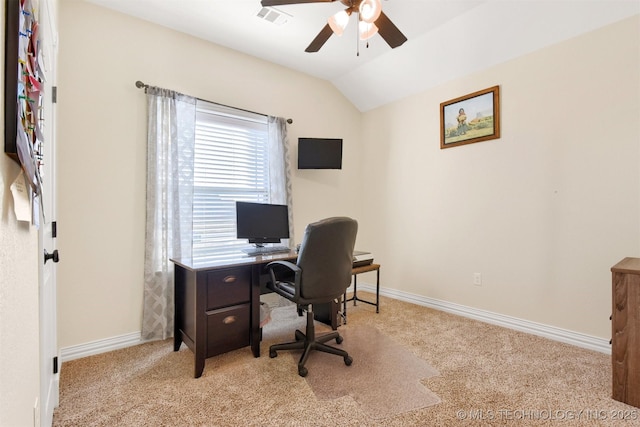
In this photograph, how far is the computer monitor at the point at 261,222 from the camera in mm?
2879

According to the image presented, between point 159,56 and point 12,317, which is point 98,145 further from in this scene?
point 12,317

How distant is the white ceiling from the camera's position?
2.41 metres

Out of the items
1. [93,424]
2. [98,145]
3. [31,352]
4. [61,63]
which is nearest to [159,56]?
[61,63]

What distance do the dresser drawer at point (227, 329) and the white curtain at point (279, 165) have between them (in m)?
1.19

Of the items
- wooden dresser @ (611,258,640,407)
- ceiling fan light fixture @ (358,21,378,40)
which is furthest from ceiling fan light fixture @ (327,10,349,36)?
wooden dresser @ (611,258,640,407)

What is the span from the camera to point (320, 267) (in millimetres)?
2082

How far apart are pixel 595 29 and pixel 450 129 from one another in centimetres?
129

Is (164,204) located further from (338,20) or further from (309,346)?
(338,20)

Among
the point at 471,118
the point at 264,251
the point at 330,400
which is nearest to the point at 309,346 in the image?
the point at 330,400

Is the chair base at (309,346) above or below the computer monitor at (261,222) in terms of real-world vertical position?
below

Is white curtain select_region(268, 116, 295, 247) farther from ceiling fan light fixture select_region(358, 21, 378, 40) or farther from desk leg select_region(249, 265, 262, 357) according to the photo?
ceiling fan light fixture select_region(358, 21, 378, 40)

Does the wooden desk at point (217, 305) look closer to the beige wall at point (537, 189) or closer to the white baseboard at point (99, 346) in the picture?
the white baseboard at point (99, 346)

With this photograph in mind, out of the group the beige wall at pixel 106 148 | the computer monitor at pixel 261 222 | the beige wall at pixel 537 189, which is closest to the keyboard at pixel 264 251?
the computer monitor at pixel 261 222

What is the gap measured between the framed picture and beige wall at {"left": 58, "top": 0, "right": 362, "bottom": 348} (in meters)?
2.46
